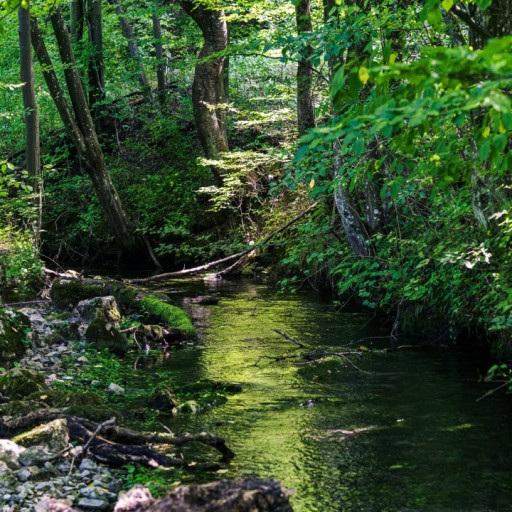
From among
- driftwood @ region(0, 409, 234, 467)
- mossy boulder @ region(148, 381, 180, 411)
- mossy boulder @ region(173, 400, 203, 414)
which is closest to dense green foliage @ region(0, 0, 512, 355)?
driftwood @ region(0, 409, 234, 467)

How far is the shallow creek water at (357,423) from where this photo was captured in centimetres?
541

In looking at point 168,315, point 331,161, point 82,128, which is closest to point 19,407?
point 168,315

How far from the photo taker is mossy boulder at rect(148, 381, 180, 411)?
7.51 m

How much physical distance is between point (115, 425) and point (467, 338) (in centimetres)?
613

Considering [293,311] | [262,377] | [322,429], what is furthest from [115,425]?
[293,311]

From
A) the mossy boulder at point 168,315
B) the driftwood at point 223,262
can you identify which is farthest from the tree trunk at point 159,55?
the mossy boulder at point 168,315

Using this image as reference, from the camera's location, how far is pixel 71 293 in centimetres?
1348

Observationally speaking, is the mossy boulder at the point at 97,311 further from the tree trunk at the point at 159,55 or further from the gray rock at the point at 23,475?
the tree trunk at the point at 159,55

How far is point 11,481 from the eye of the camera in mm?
5070

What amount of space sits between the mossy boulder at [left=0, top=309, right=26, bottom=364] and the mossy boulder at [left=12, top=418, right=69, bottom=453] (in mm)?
3393

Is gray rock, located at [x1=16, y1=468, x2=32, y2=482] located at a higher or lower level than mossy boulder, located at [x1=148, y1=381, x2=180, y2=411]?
higher

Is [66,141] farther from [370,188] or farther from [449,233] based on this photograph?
[449,233]

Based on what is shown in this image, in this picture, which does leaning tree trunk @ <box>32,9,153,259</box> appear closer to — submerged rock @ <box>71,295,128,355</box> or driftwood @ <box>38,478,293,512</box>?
submerged rock @ <box>71,295,128,355</box>

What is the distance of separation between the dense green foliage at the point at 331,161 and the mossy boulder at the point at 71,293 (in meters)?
1.00
